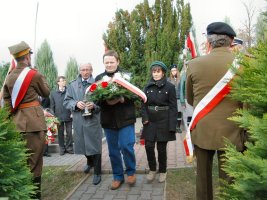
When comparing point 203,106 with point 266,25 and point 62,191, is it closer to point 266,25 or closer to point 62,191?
point 266,25

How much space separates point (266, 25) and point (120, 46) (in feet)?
60.9

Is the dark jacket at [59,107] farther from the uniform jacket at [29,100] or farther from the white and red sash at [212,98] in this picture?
the white and red sash at [212,98]

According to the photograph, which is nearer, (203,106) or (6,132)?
(6,132)

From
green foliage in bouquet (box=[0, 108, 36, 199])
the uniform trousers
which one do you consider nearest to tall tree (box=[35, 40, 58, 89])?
the uniform trousers

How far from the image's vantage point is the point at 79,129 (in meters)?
6.26

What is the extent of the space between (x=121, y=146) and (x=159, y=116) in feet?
2.54

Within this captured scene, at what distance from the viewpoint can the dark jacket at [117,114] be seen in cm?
553

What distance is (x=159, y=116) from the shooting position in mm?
5891

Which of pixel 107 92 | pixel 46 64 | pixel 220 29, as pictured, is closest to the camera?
pixel 220 29

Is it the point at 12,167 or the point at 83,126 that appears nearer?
the point at 12,167

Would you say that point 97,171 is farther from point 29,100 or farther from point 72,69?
point 72,69

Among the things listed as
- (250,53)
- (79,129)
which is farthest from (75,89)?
(250,53)

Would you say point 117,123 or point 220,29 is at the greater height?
point 220,29

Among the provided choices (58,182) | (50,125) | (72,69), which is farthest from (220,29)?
(72,69)
